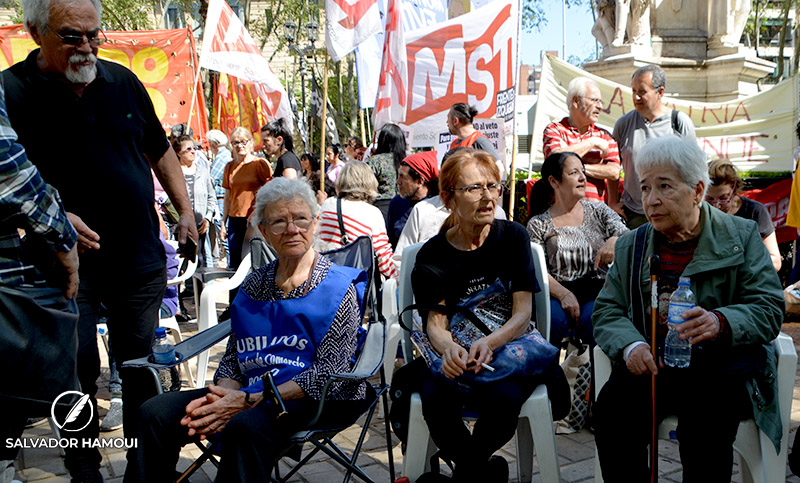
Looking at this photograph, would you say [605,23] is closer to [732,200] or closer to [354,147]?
[354,147]

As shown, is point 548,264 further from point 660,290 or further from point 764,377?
point 764,377

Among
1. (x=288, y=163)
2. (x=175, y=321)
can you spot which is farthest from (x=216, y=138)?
(x=175, y=321)

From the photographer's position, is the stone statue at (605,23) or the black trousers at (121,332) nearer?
the black trousers at (121,332)

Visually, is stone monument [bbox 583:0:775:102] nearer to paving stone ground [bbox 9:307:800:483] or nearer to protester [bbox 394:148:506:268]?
protester [bbox 394:148:506:268]

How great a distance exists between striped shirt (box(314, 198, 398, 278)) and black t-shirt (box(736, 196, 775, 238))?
7.47 ft

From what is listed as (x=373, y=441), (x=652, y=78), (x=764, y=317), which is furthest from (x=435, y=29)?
(x=764, y=317)

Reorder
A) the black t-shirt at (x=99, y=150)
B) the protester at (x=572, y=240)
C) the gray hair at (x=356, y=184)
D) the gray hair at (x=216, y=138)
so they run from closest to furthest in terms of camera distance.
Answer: the black t-shirt at (x=99, y=150) → the protester at (x=572, y=240) → the gray hair at (x=356, y=184) → the gray hair at (x=216, y=138)

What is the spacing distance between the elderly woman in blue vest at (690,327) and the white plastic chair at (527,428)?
0.22 meters

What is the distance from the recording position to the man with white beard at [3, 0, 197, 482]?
288 centimetres

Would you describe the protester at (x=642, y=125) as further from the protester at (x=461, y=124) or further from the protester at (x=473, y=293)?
the protester at (x=473, y=293)

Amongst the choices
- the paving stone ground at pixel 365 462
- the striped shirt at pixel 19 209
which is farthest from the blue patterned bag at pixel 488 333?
the striped shirt at pixel 19 209

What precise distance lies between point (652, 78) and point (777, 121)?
4430 mm

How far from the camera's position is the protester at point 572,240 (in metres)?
3.98

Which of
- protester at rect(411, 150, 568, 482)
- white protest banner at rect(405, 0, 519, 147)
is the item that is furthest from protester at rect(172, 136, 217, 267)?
protester at rect(411, 150, 568, 482)
